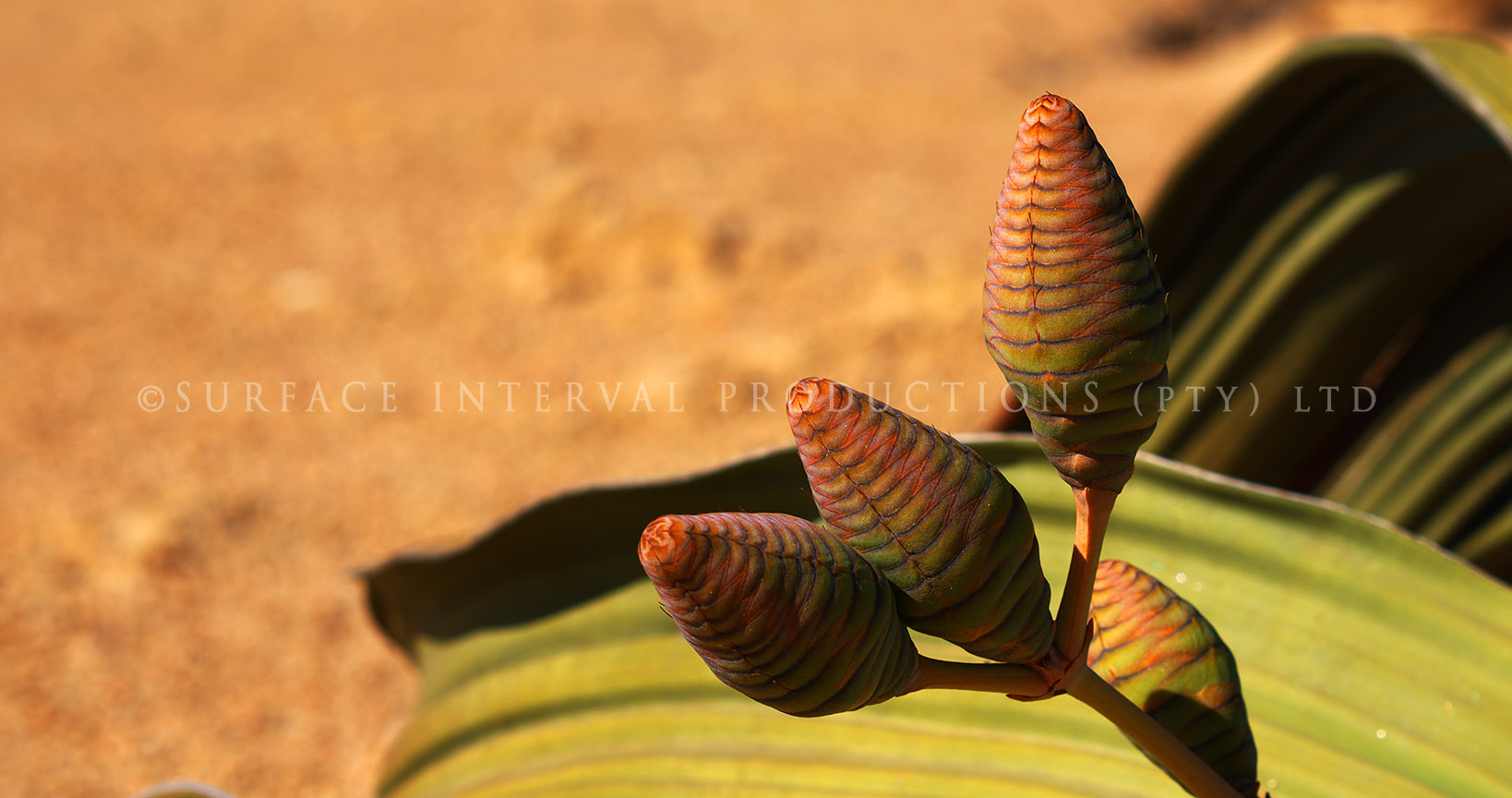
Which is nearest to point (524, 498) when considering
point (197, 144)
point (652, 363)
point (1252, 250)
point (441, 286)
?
point (652, 363)

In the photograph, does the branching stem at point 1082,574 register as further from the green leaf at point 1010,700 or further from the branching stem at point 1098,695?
the green leaf at point 1010,700

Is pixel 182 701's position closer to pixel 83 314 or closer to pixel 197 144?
pixel 83 314

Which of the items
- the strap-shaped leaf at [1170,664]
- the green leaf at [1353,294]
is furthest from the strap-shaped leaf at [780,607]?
the green leaf at [1353,294]

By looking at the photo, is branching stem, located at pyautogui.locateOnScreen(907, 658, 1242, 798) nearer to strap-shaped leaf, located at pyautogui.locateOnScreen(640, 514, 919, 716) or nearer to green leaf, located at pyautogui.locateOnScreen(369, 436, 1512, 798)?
strap-shaped leaf, located at pyautogui.locateOnScreen(640, 514, 919, 716)

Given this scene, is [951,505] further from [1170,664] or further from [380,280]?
[380,280]

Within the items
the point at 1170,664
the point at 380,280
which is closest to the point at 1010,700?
the point at 1170,664
